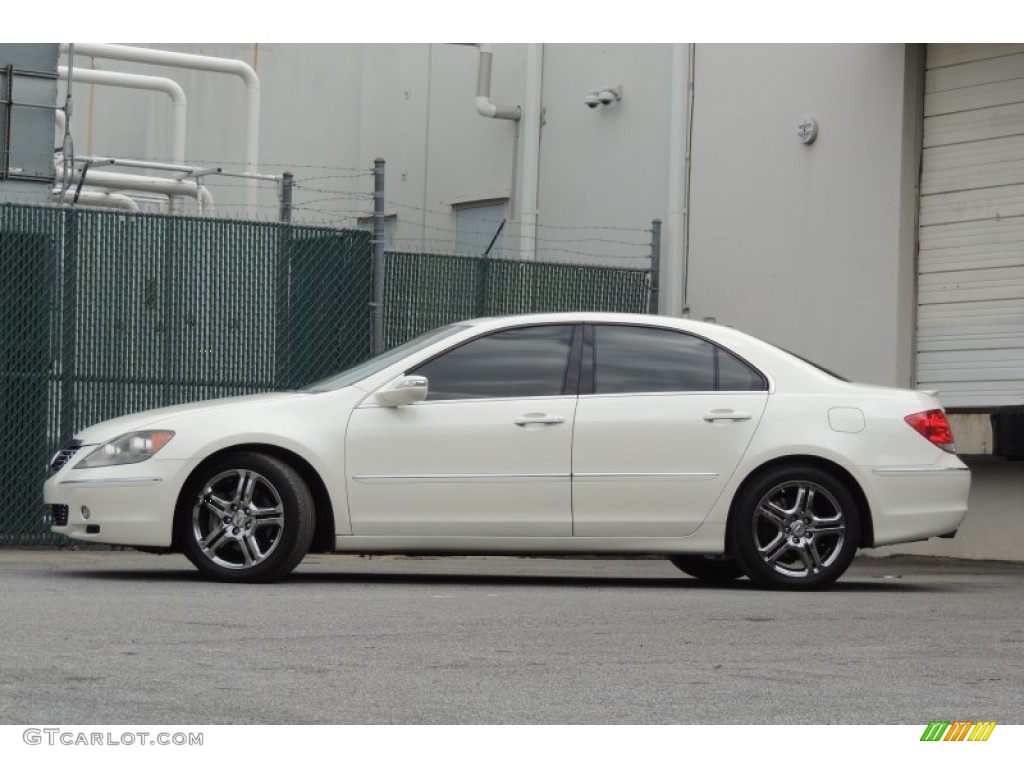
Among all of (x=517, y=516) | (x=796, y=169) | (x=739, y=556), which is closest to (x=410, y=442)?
(x=517, y=516)

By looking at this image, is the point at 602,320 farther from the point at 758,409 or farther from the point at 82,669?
the point at 82,669

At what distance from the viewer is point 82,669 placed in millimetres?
6406

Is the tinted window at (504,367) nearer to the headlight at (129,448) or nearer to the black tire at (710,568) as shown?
the headlight at (129,448)

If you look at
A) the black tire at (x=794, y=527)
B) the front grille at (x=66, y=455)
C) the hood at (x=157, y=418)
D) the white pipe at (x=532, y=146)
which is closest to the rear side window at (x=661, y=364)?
the black tire at (x=794, y=527)

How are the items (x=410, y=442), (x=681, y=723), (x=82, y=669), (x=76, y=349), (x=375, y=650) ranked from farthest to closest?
(x=76, y=349), (x=410, y=442), (x=375, y=650), (x=82, y=669), (x=681, y=723)

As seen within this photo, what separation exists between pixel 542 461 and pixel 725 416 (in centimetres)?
103

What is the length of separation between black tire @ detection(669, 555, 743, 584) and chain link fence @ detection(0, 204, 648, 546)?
409 cm

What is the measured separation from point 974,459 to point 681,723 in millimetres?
9726

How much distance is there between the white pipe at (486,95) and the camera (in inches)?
830

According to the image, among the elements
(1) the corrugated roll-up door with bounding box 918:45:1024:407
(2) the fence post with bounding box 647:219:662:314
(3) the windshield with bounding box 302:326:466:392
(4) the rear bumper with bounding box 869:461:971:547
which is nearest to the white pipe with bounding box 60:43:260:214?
(2) the fence post with bounding box 647:219:662:314

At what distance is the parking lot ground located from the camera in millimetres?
5828

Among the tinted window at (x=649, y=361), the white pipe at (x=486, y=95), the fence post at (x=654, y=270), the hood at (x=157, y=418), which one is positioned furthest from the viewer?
the white pipe at (x=486, y=95)

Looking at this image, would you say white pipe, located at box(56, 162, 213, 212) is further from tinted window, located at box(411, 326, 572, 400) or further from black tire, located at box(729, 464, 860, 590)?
black tire, located at box(729, 464, 860, 590)

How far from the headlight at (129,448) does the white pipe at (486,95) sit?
456 inches
